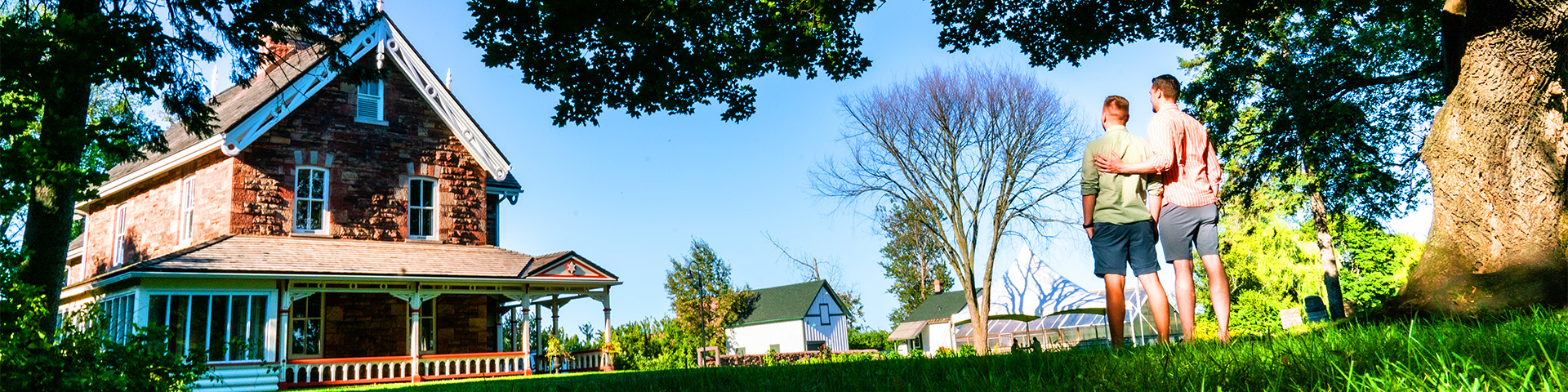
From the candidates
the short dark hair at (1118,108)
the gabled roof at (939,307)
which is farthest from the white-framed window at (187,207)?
the gabled roof at (939,307)

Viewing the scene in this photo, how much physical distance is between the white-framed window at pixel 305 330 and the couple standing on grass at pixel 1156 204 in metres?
18.9

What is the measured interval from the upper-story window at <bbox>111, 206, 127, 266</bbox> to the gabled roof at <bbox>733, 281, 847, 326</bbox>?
A: 105ft

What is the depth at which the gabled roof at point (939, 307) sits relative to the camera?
182 ft

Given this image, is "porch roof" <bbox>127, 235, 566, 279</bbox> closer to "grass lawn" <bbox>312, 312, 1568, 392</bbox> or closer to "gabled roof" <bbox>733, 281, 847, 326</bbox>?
"grass lawn" <bbox>312, 312, 1568, 392</bbox>

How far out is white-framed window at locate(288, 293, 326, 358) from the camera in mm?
19797

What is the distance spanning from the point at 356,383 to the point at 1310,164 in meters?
21.0

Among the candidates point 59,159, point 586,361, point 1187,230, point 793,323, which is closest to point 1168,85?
point 1187,230

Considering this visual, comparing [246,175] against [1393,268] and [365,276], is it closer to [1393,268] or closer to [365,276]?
[365,276]

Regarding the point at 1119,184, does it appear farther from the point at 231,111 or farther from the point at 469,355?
the point at 231,111

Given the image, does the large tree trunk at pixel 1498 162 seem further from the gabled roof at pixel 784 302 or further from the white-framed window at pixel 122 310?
the gabled roof at pixel 784 302

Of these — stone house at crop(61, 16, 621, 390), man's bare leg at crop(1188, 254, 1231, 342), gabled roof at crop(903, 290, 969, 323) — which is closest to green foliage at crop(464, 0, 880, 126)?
man's bare leg at crop(1188, 254, 1231, 342)

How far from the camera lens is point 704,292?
45500mm

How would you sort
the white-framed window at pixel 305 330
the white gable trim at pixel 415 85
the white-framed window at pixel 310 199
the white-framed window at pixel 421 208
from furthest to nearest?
the white-framed window at pixel 421 208
the white-framed window at pixel 310 199
the white gable trim at pixel 415 85
the white-framed window at pixel 305 330

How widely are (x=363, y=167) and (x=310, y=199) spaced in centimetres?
135
